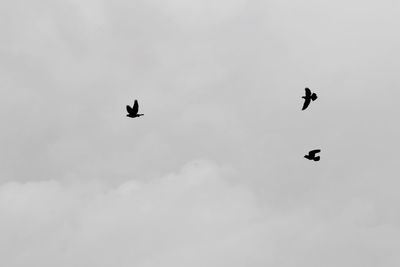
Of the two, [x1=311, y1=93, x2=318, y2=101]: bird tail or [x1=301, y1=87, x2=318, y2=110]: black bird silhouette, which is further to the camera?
[x1=301, y1=87, x2=318, y2=110]: black bird silhouette

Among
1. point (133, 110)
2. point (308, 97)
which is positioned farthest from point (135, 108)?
point (308, 97)

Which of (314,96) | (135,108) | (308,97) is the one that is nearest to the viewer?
(135,108)

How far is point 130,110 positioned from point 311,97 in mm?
22282

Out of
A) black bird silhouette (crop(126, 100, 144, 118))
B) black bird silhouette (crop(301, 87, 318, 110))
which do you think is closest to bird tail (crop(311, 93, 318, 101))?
black bird silhouette (crop(301, 87, 318, 110))

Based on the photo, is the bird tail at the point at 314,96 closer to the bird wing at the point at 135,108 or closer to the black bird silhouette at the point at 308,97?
the black bird silhouette at the point at 308,97

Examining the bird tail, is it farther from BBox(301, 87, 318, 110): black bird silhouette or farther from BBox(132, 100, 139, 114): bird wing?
BBox(132, 100, 139, 114): bird wing

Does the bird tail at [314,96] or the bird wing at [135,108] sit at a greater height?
the bird tail at [314,96]

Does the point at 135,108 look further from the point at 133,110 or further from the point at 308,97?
the point at 308,97

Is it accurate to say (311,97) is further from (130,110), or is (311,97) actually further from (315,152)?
(130,110)

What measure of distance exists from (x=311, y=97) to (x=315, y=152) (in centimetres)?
762

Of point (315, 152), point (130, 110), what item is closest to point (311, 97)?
point (315, 152)

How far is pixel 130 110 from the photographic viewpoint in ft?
260

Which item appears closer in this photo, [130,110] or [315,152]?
[130,110]

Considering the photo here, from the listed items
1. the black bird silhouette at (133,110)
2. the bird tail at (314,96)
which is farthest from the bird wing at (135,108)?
the bird tail at (314,96)
